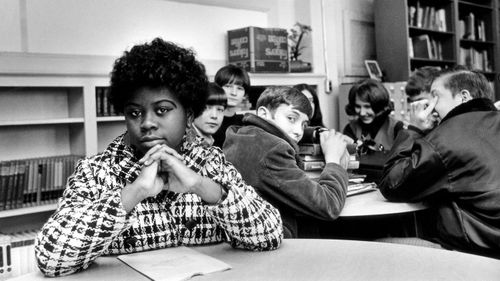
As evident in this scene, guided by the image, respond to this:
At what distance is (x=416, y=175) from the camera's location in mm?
1981

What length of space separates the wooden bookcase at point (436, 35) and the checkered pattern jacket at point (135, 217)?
437 cm

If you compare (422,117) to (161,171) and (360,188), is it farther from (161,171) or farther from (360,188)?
(161,171)

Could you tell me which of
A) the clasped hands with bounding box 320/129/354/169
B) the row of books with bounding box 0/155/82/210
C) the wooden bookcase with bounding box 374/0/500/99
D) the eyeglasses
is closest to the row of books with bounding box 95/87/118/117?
the row of books with bounding box 0/155/82/210

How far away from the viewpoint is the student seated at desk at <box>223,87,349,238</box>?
1.89 metres

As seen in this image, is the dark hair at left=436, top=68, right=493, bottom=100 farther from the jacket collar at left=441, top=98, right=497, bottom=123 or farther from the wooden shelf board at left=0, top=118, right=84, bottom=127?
the wooden shelf board at left=0, top=118, right=84, bottom=127

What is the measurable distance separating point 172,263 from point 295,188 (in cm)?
76

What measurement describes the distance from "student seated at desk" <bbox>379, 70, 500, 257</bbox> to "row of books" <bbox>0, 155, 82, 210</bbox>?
2136 millimetres

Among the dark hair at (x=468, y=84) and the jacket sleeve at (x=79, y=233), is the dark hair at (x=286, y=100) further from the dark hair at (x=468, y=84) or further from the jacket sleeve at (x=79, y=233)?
the jacket sleeve at (x=79, y=233)

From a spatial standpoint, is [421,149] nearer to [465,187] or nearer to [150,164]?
[465,187]

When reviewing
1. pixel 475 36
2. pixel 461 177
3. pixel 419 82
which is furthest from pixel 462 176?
pixel 475 36

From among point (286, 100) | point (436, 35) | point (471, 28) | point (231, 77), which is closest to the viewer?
point (286, 100)

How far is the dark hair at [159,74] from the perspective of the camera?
131cm

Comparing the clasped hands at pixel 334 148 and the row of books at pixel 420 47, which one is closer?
the clasped hands at pixel 334 148

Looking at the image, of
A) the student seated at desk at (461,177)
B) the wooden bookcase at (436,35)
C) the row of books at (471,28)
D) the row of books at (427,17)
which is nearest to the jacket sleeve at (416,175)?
the student seated at desk at (461,177)
